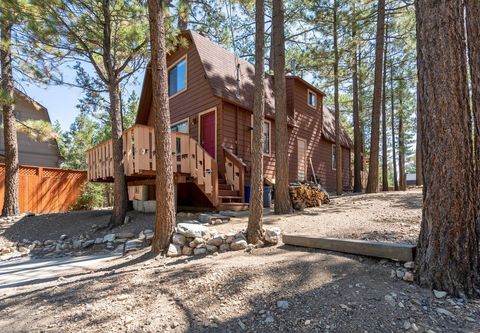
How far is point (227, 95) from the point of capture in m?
9.26

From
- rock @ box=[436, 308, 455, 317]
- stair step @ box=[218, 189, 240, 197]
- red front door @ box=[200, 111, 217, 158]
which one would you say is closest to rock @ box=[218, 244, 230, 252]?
rock @ box=[436, 308, 455, 317]

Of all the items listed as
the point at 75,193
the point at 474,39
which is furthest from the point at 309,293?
the point at 75,193

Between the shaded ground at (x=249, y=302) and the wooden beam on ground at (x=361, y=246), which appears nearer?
the shaded ground at (x=249, y=302)

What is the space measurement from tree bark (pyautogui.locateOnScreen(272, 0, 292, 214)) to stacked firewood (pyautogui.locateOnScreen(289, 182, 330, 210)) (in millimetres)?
548

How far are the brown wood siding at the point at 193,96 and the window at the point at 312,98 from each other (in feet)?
17.7

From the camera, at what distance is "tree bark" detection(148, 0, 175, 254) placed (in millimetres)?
5074

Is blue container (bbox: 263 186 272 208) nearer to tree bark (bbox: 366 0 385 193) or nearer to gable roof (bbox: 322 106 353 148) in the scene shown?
tree bark (bbox: 366 0 385 193)

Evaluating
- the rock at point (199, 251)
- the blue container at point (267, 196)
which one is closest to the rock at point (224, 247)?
the rock at point (199, 251)

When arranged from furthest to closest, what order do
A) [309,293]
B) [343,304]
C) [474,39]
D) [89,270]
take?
1. [89,270]
2. [474,39]
3. [309,293]
4. [343,304]

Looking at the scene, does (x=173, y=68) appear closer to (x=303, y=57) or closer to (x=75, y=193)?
(x=303, y=57)

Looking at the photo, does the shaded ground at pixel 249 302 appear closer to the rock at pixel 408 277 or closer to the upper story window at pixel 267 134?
the rock at pixel 408 277

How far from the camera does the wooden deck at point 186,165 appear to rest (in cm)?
733

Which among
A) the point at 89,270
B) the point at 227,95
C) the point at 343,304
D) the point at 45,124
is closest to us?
the point at 343,304

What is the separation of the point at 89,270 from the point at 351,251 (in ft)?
12.5
